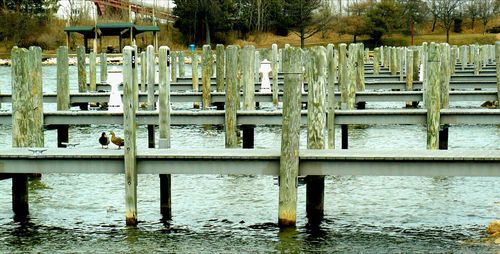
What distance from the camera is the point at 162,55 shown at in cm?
2172

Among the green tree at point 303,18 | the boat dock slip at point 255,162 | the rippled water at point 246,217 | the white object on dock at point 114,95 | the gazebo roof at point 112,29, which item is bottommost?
→ the rippled water at point 246,217

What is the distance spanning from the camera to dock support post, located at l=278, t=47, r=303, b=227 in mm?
15828

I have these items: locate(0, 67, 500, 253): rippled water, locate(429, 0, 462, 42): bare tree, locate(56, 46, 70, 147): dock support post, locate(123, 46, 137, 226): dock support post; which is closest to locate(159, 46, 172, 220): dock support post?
locate(0, 67, 500, 253): rippled water

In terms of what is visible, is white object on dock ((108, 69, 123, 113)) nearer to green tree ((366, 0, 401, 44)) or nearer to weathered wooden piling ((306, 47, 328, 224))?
weathered wooden piling ((306, 47, 328, 224))

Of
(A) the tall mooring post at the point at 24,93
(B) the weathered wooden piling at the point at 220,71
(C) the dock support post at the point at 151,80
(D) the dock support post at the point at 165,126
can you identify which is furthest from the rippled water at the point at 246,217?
(B) the weathered wooden piling at the point at 220,71

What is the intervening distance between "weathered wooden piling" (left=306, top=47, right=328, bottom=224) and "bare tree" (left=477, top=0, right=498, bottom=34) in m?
77.1

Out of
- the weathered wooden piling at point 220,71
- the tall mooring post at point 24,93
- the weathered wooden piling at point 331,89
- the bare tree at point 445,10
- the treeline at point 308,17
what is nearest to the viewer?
the tall mooring post at point 24,93

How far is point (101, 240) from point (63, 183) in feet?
18.0

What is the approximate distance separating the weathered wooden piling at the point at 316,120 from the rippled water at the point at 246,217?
0.77 ft

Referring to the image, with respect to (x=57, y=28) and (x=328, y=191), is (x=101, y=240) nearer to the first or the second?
(x=328, y=191)

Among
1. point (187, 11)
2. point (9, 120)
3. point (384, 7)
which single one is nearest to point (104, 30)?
point (187, 11)

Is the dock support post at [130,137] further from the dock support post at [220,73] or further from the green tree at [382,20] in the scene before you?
the green tree at [382,20]

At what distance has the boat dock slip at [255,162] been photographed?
51.8 feet

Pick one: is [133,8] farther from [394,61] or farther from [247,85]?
[247,85]
